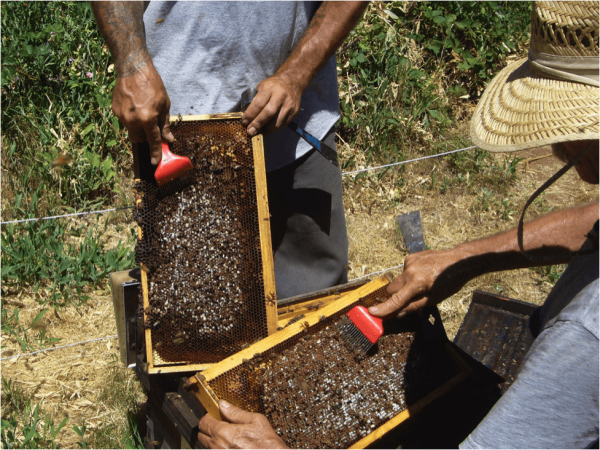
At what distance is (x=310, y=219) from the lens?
10.1 ft

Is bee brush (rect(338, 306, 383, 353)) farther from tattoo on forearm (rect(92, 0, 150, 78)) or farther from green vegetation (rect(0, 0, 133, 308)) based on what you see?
green vegetation (rect(0, 0, 133, 308))

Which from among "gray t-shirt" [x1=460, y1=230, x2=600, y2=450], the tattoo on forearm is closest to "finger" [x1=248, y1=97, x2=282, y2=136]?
the tattoo on forearm

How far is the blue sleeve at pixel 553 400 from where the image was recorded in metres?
1.28

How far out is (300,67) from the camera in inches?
93.7

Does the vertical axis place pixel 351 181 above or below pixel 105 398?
above

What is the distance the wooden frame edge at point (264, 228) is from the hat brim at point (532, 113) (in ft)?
3.06

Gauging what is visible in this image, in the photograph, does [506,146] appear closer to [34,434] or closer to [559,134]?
[559,134]

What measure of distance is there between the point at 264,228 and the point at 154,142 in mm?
589

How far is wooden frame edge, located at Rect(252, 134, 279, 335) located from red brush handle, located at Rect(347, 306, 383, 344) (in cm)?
36

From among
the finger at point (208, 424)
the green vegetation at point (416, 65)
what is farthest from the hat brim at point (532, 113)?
the green vegetation at point (416, 65)

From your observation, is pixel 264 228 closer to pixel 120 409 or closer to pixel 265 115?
pixel 265 115

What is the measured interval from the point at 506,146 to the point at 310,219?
5.77ft

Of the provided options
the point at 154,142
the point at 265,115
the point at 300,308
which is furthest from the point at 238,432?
the point at 265,115

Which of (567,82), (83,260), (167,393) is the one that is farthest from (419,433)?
(83,260)
